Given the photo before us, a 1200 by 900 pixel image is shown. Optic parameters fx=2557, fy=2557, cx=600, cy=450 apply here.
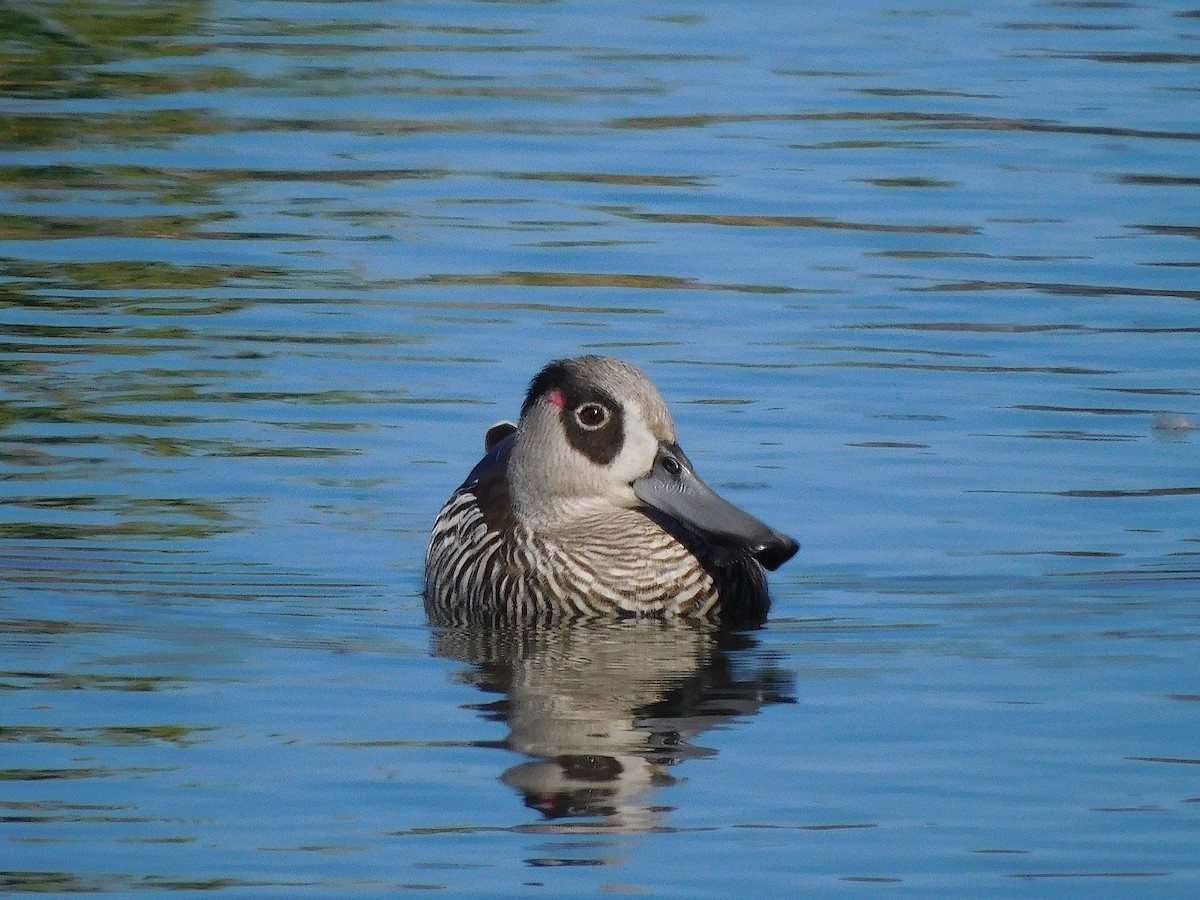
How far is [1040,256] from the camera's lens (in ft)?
50.6

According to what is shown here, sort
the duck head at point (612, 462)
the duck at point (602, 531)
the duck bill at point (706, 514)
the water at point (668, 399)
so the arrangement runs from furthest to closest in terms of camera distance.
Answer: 1. the duck at point (602, 531)
2. the duck head at point (612, 462)
3. the duck bill at point (706, 514)
4. the water at point (668, 399)

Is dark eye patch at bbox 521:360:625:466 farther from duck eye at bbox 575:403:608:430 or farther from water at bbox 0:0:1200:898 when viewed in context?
water at bbox 0:0:1200:898

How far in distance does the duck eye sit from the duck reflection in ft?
2.59

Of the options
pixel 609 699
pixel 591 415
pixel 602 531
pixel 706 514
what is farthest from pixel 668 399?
pixel 609 699

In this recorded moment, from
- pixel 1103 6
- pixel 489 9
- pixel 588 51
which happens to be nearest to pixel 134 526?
pixel 588 51

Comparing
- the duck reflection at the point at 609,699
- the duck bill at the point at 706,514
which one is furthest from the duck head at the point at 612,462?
the duck reflection at the point at 609,699

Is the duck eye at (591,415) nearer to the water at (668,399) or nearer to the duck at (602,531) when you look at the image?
the duck at (602,531)

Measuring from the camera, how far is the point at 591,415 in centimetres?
1009

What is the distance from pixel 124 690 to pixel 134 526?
234cm

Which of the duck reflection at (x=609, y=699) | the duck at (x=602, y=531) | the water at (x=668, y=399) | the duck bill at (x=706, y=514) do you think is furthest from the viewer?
the duck at (x=602, y=531)

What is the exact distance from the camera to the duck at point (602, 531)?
10.0 meters

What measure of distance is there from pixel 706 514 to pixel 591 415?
2.02 ft

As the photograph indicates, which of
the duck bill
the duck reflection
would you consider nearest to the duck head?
the duck bill

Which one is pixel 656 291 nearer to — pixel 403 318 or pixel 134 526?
pixel 403 318
